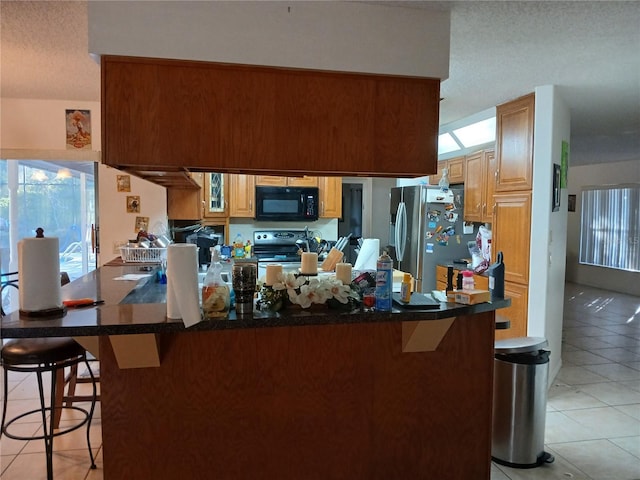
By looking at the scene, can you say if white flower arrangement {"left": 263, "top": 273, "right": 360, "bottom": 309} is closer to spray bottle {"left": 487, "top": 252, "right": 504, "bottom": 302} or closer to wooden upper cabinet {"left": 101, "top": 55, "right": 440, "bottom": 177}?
wooden upper cabinet {"left": 101, "top": 55, "right": 440, "bottom": 177}

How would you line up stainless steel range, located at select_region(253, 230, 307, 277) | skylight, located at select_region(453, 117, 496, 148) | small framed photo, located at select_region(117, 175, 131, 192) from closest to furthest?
1. small framed photo, located at select_region(117, 175, 131, 192)
2. skylight, located at select_region(453, 117, 496, 148)
3. stainless steel range, located at select_region(253, 230, 307, 277)

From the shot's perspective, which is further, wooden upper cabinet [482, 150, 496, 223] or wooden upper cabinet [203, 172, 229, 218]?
wooden upper cabinet [203, 172, 229, 218]

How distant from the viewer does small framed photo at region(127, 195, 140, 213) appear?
13.8ft

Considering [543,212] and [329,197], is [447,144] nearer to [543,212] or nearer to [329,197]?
[329,197]

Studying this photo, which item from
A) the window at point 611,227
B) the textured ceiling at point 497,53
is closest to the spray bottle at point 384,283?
the textured ceiling at point 497,53

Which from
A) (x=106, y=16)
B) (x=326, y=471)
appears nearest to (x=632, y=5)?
(x=106, y=16)

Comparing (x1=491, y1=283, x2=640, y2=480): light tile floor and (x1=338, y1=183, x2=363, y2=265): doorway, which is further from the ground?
(x1=338, y1=183, x2=363, y2=265): doorway

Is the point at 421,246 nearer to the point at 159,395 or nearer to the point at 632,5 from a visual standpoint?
the point at 632,5

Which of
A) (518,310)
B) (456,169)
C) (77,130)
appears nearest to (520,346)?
(518,310)

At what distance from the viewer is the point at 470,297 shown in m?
2.09

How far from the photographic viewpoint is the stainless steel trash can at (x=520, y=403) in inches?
99.3

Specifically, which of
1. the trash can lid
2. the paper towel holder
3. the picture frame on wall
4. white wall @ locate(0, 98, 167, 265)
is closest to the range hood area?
the paper towel holder

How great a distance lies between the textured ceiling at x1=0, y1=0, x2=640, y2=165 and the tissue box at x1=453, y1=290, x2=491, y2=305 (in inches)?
53.1

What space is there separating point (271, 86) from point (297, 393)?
146cm
